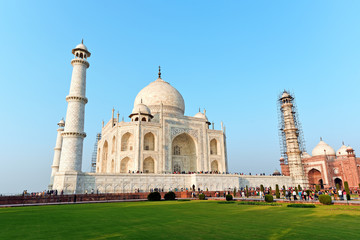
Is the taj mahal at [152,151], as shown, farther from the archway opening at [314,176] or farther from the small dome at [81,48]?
the archway opening at [314,176]

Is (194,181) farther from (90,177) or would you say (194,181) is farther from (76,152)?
(76,152)

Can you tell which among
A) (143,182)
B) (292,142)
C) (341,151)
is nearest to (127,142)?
(143,182)

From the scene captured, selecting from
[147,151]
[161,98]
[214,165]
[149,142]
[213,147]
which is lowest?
[214,165]

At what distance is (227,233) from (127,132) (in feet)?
77.9

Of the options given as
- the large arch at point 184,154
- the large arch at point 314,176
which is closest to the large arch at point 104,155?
the large arch at point 184,154

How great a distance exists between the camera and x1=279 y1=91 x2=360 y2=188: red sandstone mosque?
3372cm

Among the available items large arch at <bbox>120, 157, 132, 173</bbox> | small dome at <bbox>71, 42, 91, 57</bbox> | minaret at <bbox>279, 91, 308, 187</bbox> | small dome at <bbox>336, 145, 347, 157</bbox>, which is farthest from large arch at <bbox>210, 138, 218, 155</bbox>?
small dome at <bbox>336, 145, 347, 157</bbox>

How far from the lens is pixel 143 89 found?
123ft

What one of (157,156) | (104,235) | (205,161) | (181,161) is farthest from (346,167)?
(104,235)

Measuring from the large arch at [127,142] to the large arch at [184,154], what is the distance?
5.56 metres

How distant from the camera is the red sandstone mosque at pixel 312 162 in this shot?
111 feet

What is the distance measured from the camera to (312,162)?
127ft

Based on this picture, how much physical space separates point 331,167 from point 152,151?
1095 inches

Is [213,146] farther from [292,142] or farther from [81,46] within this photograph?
[81,46]
